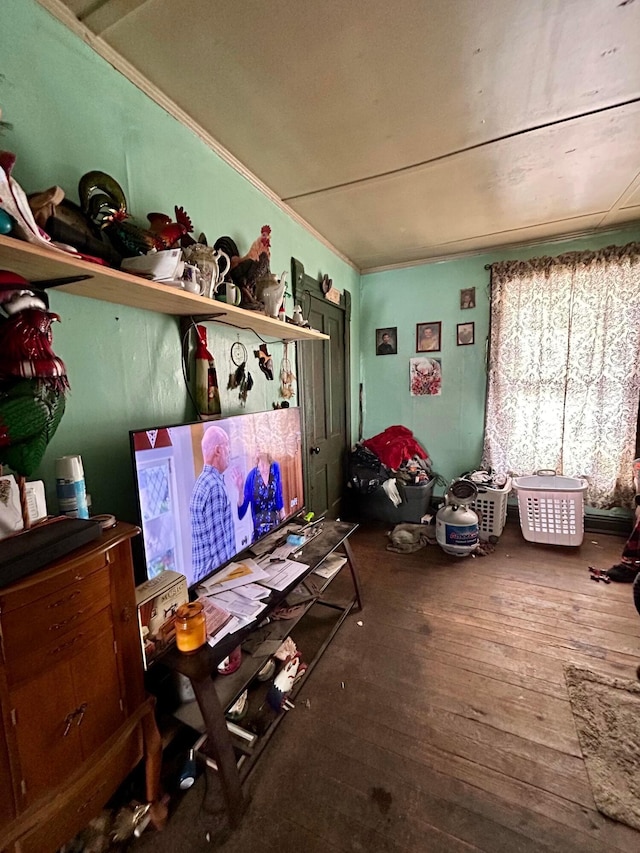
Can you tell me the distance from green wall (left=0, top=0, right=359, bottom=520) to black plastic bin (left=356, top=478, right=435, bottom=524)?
217 centimetres

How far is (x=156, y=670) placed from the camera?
1180mm

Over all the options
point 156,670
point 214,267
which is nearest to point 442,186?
point 214,267

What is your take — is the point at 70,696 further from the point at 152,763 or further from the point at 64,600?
the point at 152,763

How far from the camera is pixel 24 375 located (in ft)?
2.77

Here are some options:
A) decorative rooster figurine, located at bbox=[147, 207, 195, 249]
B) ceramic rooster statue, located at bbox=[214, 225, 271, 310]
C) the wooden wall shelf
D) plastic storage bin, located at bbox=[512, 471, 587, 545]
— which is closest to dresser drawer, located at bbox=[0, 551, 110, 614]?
the wooden wall shelf

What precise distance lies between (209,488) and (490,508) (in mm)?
2428

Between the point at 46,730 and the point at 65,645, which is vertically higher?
the point at 65,645

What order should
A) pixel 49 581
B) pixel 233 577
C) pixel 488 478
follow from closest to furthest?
1. pixel 49 581
2. pixel 233 577
3. pixel 488 478

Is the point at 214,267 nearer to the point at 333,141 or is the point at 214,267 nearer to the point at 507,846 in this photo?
the point at 333,141

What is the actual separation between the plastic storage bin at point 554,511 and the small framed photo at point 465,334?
4.35 feet

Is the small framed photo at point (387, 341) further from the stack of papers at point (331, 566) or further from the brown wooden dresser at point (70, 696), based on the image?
the brown wooden dresser at point (70, 696)

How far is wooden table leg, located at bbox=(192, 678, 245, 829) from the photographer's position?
0.96 m

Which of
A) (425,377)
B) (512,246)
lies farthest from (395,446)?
(512,246)

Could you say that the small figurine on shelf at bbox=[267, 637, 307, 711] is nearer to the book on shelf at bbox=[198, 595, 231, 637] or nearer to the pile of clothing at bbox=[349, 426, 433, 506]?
the book on shelf at bbox=[198, 595, 231, 637]
